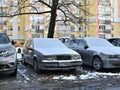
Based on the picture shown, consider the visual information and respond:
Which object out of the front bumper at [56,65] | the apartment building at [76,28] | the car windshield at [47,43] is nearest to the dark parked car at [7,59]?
the front bumper at [56,65]

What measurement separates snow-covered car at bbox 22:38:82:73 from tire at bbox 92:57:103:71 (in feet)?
3.99

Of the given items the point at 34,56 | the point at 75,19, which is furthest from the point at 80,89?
the point at 75,19

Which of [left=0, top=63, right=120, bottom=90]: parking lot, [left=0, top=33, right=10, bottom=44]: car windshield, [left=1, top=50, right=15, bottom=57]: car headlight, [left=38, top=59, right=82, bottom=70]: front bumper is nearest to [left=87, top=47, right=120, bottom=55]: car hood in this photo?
[left=0, top=63, right=120, bottom=90]: parking lot

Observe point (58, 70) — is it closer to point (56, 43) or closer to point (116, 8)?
point (56, 43)

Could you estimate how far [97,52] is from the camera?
599 inches

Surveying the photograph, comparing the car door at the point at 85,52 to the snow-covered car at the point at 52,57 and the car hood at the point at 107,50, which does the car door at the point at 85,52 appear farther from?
the snow-covered car at the point at 52,57

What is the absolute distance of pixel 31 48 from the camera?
595 inches

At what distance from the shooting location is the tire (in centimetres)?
1488

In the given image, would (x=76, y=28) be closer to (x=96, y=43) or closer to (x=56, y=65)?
(x=96, y=43)

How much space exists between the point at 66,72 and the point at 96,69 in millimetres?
1641

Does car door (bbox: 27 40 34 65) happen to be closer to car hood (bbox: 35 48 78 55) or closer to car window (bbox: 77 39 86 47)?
car hood (bbox: 35 48 78 55)

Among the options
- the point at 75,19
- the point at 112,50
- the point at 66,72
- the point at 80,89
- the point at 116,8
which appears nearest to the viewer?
the point at 80,89

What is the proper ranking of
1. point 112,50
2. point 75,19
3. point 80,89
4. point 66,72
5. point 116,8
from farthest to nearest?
point 116,8
point 75,19
point 112,50
point 66,72
point 80,89

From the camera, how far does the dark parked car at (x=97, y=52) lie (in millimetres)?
14633
